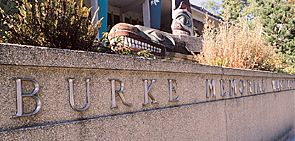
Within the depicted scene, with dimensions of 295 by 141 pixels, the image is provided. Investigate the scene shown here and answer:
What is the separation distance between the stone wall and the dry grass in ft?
3.82

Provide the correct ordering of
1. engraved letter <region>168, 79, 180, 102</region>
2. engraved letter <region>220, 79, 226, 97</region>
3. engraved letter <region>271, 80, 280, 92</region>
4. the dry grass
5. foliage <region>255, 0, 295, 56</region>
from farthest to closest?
foliage <region>255, 0, 295, 56</region>
engraved letter <region>271, 80, 280, 92</region>
the dry grass
engraved letter <region>220, 79, 226, 97</region>
engraved letter <region>168, 79, 180, 102</region>

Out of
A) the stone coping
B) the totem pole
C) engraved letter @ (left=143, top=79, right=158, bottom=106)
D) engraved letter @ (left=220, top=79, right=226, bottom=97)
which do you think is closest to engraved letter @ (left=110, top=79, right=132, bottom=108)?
the stone coping

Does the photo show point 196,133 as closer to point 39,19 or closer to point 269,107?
point 39,19

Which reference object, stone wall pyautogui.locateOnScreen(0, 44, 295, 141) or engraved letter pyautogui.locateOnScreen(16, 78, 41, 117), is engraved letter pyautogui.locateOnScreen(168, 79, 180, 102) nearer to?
stone wall pyautogui.locateOnScreen(0, 44, 295, 141)

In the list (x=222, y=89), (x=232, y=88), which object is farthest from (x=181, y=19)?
(x=222, y=89)

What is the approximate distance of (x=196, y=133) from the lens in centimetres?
484

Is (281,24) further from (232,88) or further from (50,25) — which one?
(50,25)

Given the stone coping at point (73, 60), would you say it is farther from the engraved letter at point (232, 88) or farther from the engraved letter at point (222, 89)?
the engraved letter at point (232, 88)

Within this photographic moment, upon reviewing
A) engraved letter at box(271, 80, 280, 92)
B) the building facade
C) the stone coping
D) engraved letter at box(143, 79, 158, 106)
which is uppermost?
the building facade

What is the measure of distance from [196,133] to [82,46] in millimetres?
1969

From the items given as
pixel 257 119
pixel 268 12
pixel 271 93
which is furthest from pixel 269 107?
pixel 268 12

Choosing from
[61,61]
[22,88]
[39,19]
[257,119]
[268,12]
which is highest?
[268,12]

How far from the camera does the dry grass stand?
7.51 m

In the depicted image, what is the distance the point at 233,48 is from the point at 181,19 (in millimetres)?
3853
